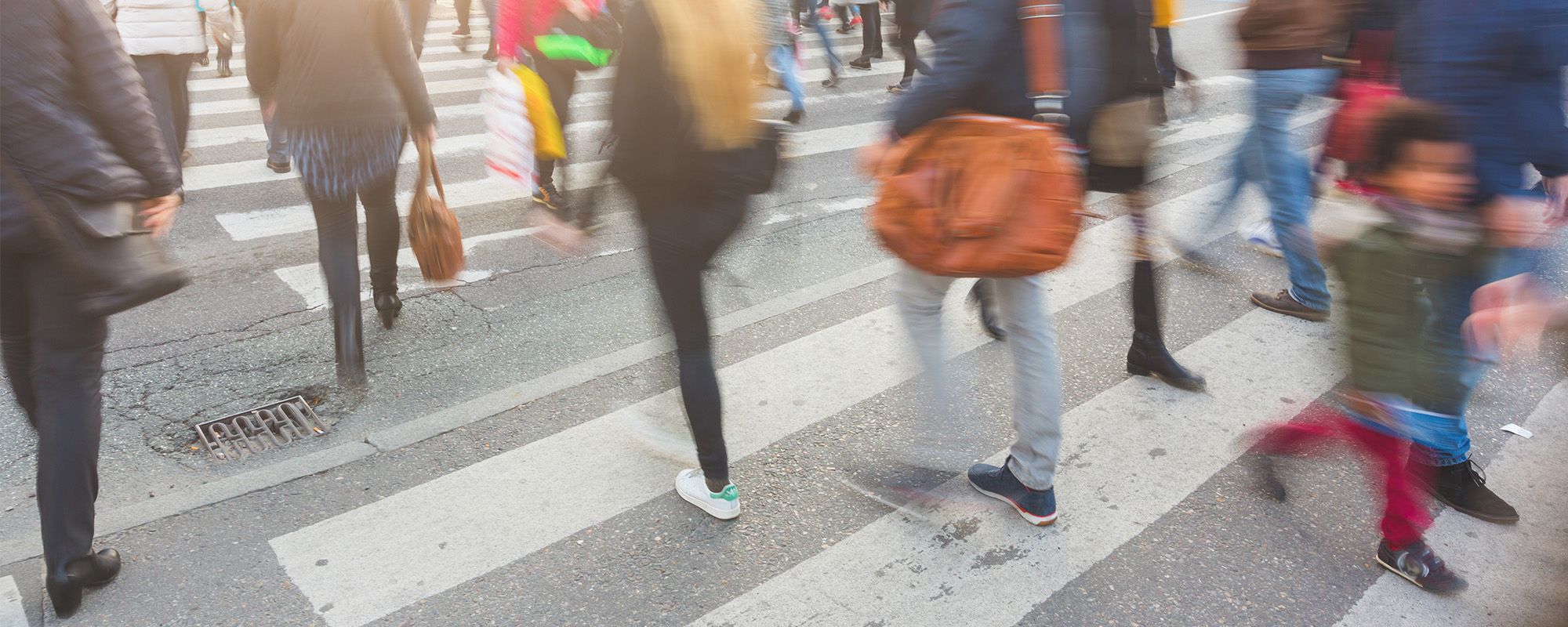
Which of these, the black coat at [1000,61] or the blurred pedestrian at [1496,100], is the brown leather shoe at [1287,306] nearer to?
the blurred pedestrian at [1496,100]

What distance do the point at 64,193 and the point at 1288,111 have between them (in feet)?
15.3

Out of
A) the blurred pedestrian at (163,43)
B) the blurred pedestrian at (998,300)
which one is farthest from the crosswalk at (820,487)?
the blurred pedestrian at (163,43)

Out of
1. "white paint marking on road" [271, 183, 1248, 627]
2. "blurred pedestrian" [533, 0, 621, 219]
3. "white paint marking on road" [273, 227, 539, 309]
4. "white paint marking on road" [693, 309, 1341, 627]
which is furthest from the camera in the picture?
"white paint marking on road" [273, 227, 539, 309]

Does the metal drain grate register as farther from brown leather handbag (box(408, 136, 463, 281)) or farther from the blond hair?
the blond hair

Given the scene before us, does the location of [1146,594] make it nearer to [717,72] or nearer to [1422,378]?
[1422,378]

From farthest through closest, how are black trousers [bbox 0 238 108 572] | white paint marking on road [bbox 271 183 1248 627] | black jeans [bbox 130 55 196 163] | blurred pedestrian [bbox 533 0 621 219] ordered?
1. black jeans [bbox 130 55 196 163]
2. blurred pedestrian [bbox 533 0 621 219]
3. white paint marking on road [bbox 271 183 1248 627]
4. black trousers [bbox 0 238 108 572]

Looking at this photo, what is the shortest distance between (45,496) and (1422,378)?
12.0ft

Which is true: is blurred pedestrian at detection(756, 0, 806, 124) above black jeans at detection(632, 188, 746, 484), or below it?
above

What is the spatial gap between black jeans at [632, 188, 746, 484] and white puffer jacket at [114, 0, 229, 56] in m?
4.94

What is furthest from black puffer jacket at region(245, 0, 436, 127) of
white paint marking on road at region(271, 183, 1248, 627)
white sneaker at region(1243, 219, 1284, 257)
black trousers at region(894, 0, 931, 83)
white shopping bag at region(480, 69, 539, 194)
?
black trousers at region(894, 0, 931, 83)

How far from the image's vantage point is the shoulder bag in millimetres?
2383

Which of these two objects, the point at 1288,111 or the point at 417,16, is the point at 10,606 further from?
the point at 417,16

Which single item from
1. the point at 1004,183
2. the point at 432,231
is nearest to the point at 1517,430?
the point at 1004,183

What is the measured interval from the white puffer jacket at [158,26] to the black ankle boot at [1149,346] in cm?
587
